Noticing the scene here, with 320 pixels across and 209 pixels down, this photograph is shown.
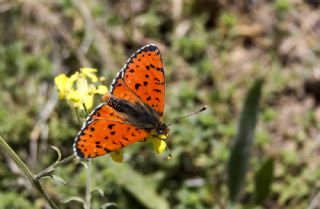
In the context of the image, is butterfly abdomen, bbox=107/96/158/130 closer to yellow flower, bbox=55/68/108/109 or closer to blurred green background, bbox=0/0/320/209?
yellow flower, bbox=55/68/108/109

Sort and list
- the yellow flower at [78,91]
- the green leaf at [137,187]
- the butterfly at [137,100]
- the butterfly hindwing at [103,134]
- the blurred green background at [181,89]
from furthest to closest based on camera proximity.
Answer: the blurred green background at [181,89] → the green leaf at [137,187] → the yellow flower at [78,91] → the butterfly at [137,100] → the butterfly hindwing at [103,134]

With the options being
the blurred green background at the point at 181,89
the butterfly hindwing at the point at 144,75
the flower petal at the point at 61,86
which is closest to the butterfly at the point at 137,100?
the butterfly hindwing at the point at 144,75

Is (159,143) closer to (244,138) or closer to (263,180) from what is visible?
(244,138)

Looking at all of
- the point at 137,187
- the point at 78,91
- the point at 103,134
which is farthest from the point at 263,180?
the point at 103,134

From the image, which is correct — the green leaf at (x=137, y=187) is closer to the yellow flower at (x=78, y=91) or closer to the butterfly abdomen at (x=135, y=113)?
the yellow flower at (x=78, y=91)

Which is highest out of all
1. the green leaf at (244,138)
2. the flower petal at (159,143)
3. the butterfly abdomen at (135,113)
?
the green leaf at (244,138)

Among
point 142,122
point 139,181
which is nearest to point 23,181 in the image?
point 139,181

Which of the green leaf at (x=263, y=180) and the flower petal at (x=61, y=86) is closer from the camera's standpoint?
the flower petal at (x=61, y=86)
